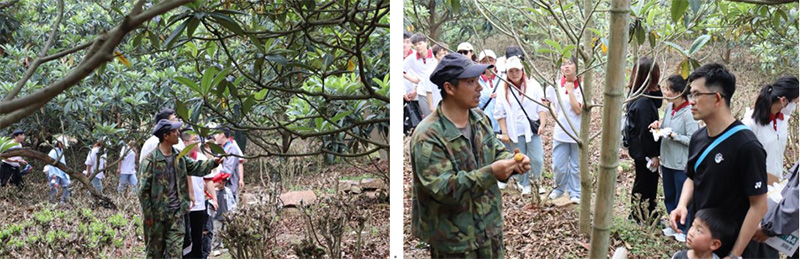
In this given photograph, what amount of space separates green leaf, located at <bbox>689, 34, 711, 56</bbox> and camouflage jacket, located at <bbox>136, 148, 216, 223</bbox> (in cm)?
208

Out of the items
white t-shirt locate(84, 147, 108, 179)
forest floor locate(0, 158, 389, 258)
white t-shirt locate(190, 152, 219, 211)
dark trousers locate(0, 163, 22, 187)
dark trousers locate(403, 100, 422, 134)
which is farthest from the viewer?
white t-shirt locate(84, 147, 108, 179)

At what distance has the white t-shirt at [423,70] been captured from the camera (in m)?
2.76

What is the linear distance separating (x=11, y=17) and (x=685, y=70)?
170 inches

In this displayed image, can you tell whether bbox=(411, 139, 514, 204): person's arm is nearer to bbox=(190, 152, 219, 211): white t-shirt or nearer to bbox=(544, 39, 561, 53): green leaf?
bbox=(544, 39, 561, 53): green leaf

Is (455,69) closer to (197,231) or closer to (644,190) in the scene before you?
(644,190)

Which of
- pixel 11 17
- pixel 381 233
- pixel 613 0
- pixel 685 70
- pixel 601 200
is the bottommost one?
pixel 381 233

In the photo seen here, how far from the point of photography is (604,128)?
2516 mm

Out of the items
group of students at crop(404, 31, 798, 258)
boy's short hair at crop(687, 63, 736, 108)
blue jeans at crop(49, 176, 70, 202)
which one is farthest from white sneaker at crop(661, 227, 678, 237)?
blue jeans at crop(49, 176, 70, 202)

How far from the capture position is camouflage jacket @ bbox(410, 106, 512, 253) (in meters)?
2.17

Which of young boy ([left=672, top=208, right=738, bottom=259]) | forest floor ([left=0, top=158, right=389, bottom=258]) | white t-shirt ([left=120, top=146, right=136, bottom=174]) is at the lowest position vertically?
forest floor ([left=0, top=158, right=389, bottom=258])

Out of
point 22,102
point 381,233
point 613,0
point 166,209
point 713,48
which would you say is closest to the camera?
point 22,102

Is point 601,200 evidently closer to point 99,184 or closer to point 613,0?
point 613,0

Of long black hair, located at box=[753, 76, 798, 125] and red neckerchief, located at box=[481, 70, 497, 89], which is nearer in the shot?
long black hair, located at box=[753, 76, 798, 125]

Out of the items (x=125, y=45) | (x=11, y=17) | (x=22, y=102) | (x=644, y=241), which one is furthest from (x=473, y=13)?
(x=11, y=17)
